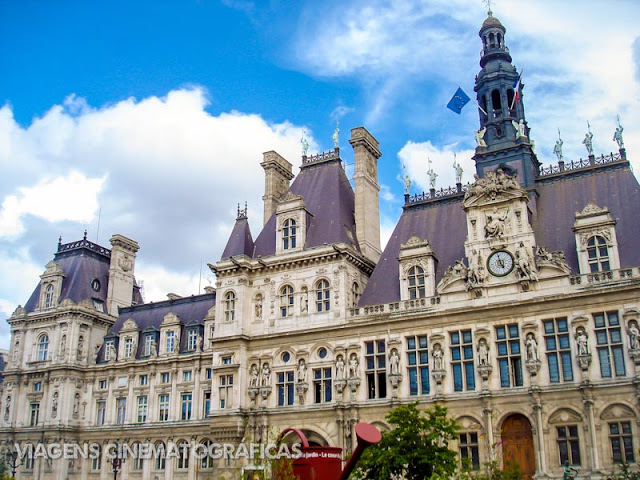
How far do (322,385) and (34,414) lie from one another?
32.6m

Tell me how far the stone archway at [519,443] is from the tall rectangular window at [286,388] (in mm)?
14555

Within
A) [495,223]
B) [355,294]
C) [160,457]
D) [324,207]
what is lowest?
[160,457]

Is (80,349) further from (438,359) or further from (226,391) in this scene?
(438,359)

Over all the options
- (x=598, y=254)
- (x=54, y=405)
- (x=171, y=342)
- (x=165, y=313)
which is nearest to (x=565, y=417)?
(x=598, y=254)

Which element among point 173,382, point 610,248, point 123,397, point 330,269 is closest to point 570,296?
point 610,248

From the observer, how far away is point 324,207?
55281mm

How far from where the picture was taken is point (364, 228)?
180ft

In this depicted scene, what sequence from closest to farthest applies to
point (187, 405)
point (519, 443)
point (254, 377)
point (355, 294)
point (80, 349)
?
point (519, 443) → point (254, 377) → point (355, 294) → point (187, 405) → point (80, 349)

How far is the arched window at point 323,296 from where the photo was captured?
49625 millimetres

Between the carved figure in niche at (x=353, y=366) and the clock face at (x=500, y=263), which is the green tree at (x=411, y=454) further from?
the clock face at (x=500, y=263)

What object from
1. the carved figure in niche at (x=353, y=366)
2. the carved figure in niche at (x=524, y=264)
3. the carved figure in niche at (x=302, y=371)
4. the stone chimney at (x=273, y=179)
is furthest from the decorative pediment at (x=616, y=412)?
the stone chimney at (x=273, y=179)

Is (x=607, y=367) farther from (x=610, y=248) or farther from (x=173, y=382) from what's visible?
(x=173, y=382)

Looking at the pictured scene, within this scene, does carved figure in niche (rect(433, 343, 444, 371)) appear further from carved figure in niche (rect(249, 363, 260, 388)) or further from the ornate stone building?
carved figure in niche (rect(249, 363, 260, 388))

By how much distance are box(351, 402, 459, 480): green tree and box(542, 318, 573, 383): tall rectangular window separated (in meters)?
9.68
